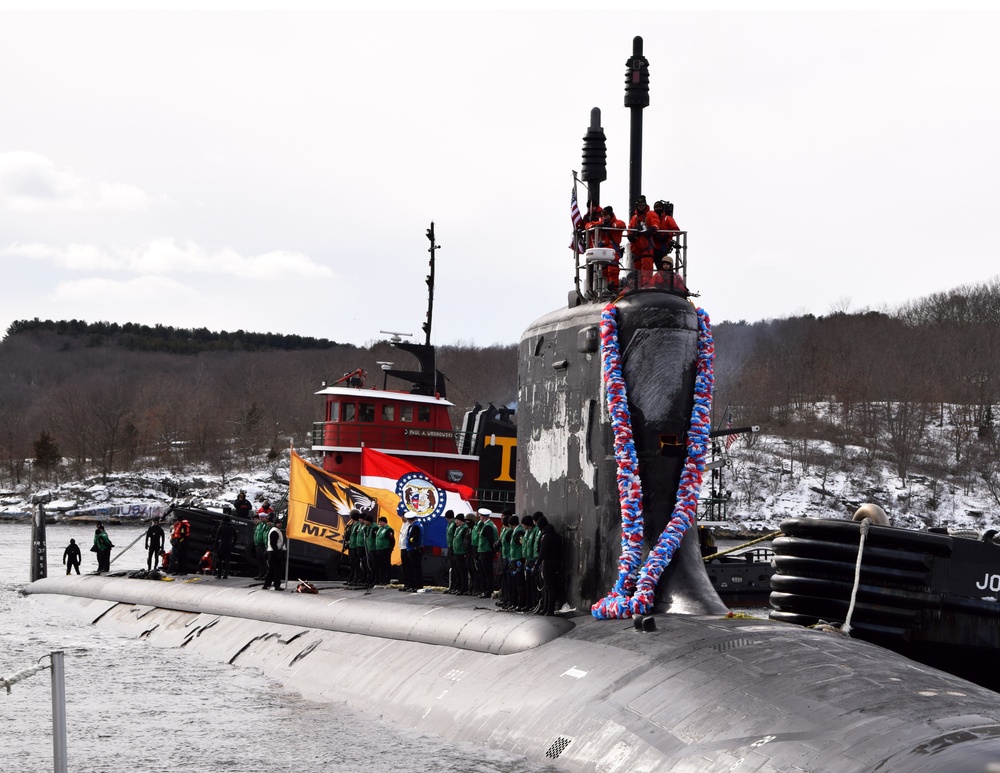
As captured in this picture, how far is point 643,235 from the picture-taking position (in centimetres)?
1294

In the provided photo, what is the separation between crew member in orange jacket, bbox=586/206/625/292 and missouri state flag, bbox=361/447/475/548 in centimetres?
988

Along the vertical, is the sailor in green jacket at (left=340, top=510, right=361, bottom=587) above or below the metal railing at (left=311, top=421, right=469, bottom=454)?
below

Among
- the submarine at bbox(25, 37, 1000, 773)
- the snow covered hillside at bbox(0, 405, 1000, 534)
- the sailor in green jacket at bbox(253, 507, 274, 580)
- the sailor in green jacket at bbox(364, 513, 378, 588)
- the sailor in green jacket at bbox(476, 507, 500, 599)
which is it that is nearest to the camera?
the submarine at bbox(25, 37, 1000, 773)

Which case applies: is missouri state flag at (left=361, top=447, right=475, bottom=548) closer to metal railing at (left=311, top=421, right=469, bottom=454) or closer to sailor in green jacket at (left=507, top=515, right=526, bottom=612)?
metal railing at (left=311, top=421, right=469, bottom=454)

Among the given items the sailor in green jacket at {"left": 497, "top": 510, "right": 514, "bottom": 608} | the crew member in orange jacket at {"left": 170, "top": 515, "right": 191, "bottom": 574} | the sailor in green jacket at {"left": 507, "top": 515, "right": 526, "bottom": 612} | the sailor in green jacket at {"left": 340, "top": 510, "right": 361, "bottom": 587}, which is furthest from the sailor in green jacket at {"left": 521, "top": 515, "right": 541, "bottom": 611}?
the crew member in orange jacket at {"left": 170, "top": 515, "right": 191, "bottom": 574}

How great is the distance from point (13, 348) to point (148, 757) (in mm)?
181976

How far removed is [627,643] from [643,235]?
4.39 meters

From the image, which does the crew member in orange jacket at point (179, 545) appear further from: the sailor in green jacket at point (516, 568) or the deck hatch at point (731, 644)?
the deck hatch at point (731, 644)

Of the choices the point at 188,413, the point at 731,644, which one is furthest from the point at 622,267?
the point at 188,413

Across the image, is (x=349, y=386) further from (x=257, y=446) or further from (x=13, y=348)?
(x=13, y=348)

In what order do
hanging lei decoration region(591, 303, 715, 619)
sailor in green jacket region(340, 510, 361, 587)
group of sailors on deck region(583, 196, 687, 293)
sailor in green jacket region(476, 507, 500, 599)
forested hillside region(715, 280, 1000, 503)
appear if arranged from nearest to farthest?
hanging lei decoration region(591, 303, 715, 619)
group of sailors on deck region(583, 196, 687, 293)
sailor in green jacket region(476, 507, 500, 599)
sailor in green jacket region(340, 510, 361, 587)
forested hillside region(715, 280, 1000, 503)

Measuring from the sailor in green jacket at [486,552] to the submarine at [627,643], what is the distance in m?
0.67

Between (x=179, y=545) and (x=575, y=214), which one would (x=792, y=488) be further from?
(x=575, y=214)

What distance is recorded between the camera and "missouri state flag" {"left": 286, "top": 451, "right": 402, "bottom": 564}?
64.6ft
